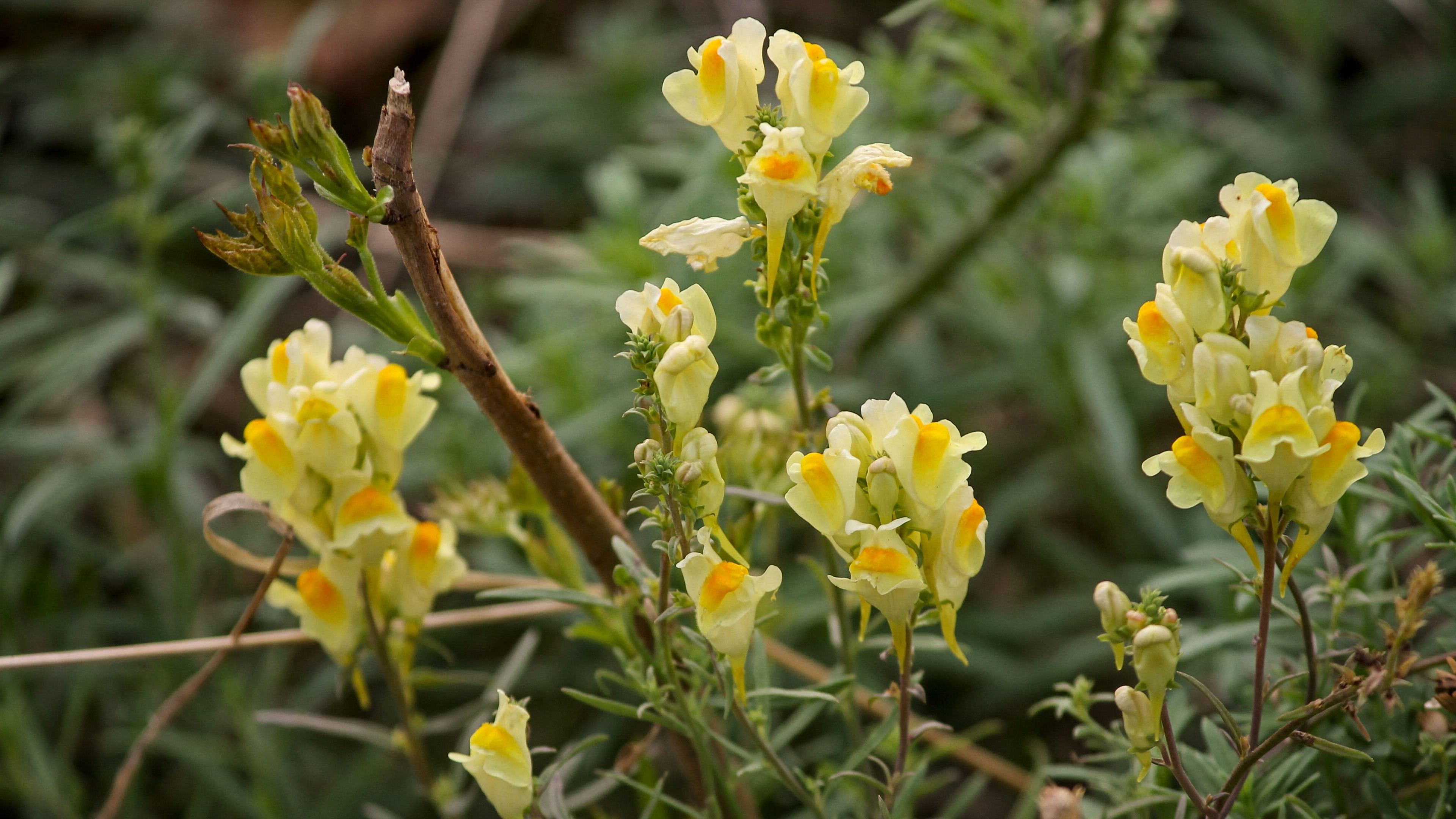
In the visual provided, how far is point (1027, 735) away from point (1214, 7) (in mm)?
1737

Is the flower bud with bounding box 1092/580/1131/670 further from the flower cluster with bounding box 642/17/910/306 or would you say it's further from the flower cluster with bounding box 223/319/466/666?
the flower cluster with bounding box 223/319/466/666

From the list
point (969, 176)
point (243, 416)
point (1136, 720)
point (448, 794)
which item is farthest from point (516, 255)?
point (1136, 720)

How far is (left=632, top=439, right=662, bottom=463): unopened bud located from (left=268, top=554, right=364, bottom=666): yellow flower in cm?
32

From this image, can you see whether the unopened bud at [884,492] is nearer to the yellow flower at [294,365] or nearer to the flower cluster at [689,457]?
the flower cluster at [689,457]

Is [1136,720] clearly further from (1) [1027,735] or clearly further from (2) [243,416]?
(2) [243,416]

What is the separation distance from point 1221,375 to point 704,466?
0.32 metres

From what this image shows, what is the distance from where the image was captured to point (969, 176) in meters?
1.66

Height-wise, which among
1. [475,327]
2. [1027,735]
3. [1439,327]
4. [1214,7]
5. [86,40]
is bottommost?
[1027,735]

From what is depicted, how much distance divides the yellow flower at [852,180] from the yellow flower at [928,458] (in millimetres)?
144

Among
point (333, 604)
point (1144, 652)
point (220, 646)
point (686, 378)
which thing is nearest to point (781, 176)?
point (686, 378)

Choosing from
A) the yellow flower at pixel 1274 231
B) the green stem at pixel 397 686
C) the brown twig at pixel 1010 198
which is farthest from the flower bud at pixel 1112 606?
the brown twig at pixel 1010 198

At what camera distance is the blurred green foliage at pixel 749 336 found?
1.59 metres

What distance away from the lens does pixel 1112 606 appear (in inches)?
27.3

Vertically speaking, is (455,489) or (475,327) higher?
(475,327)
